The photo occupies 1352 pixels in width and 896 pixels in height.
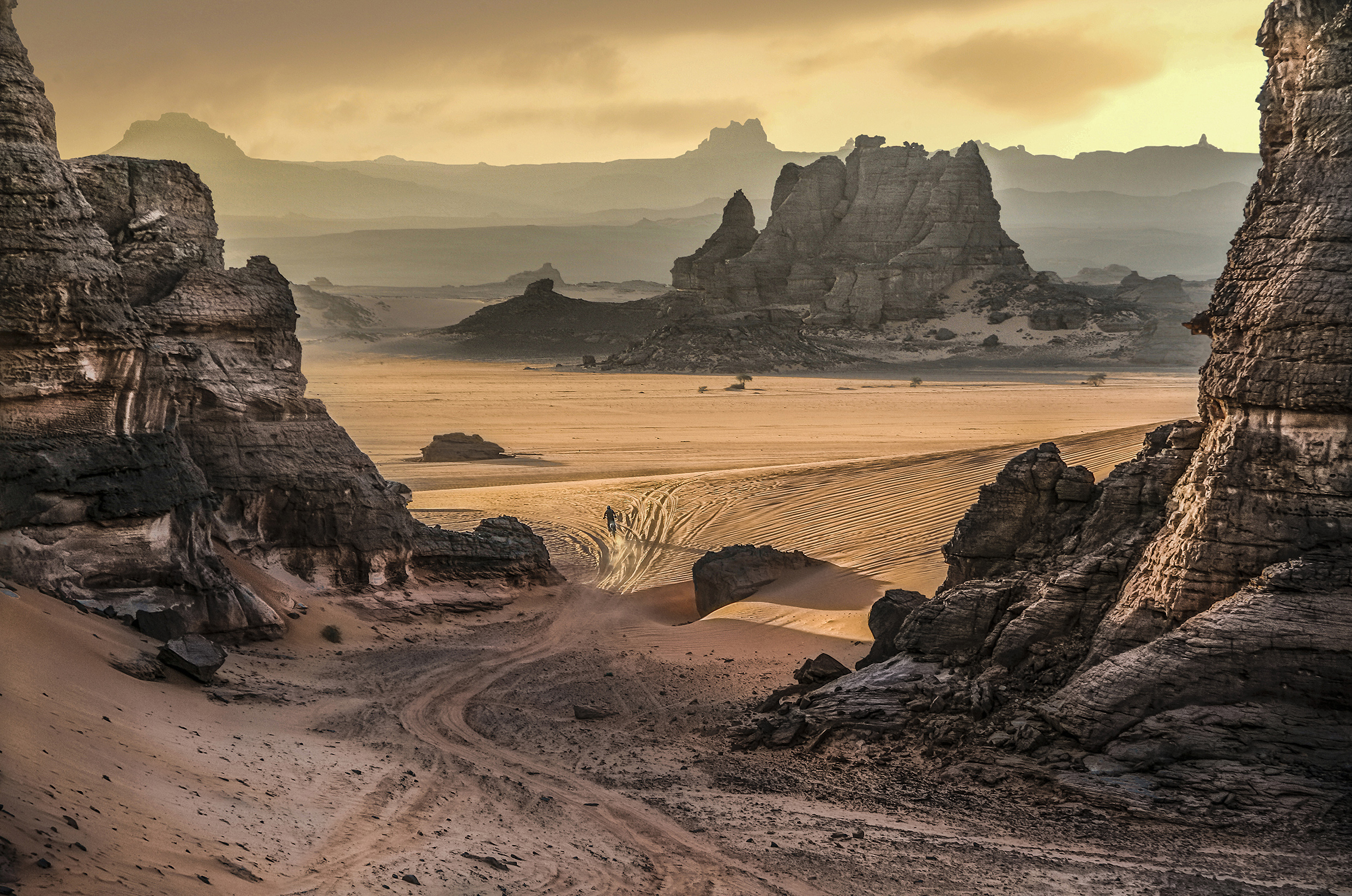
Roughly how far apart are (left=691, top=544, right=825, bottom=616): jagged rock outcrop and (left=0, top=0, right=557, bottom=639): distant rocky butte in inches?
118

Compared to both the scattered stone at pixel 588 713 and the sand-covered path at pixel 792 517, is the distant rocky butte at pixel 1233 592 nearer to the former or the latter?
the scattered stone at pixel 588 713

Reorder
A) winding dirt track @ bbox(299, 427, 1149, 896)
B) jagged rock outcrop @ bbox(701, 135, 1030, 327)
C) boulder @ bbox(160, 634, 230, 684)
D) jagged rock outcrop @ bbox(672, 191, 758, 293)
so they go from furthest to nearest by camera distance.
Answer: jagged rock outcrop @ bbox(672, 191, 758, 293) → jagged rock outcrop @ bbox(701, 135, 1030, 327) → boulder @ bbox(160, 634, 230, 684) → winding dirt track @ bbox(299, 427, 1149, 896)

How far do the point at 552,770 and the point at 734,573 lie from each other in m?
6.38

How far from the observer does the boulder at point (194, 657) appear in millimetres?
9289

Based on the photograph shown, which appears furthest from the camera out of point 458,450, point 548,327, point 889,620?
point 548,327

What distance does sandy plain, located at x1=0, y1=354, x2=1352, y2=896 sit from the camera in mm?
5938

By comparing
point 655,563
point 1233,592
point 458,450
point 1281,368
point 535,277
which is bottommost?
point 655,563

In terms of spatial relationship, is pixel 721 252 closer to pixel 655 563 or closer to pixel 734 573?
pixel 655 563

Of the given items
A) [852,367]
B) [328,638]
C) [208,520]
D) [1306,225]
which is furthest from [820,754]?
[852,367]

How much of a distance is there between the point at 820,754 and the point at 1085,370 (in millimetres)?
60288

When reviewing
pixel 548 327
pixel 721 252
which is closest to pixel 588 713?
pixel 548 327

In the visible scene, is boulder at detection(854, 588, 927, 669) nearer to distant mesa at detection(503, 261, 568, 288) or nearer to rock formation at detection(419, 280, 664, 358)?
rock formation at detection(419, 280, 664, 358)

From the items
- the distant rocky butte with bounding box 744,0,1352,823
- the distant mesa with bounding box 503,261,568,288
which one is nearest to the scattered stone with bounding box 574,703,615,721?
the distant rocky butte with bounding box 744,0,1352,823

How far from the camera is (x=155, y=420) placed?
11.3m
